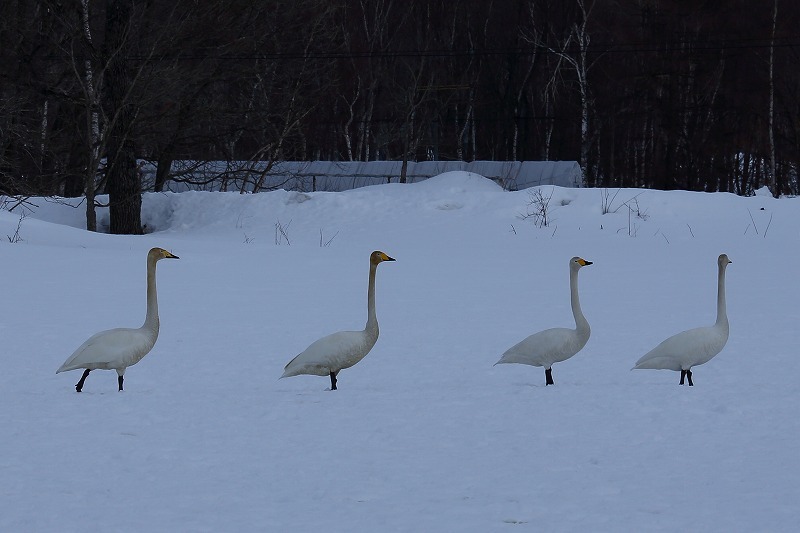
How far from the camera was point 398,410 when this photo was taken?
5.92m

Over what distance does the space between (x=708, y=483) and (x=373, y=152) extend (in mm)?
38631

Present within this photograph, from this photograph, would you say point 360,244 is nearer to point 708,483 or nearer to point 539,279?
point 539,279

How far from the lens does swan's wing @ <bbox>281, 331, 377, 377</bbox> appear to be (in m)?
6.31

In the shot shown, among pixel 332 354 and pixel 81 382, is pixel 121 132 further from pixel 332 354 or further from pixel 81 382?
pixel 332 354

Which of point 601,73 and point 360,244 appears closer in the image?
point 360,244

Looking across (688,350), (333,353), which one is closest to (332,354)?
(333,353)

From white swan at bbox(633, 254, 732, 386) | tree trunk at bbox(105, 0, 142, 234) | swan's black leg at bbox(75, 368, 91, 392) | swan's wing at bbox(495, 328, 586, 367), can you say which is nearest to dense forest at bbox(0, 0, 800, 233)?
tree trunk at bbox(105, 0, 142, 234)

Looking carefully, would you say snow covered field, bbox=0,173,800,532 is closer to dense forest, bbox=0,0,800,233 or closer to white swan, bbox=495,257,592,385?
white swan, bbox=495,257,592,385

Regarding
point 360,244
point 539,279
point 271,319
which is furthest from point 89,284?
point 360,244

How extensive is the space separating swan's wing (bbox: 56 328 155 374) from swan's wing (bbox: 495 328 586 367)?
2227mm

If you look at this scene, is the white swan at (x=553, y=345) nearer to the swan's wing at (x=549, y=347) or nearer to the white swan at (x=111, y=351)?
the swan's wing at (x=549, y=347)

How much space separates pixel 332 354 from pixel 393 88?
3334 cm

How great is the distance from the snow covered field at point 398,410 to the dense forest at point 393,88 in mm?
7622

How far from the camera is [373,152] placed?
42688 millimetres
